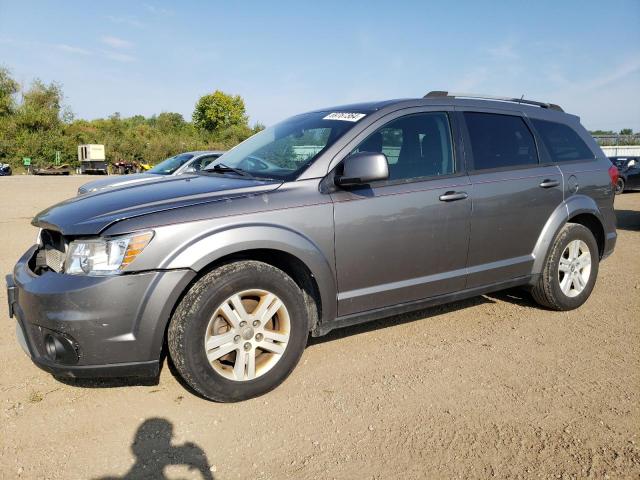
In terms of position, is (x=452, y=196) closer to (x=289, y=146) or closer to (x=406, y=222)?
(x=406, y=222)

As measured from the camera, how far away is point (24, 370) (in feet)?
11.1

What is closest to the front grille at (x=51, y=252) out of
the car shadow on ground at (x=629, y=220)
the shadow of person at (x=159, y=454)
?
the shadow of person at (x=159, y=454)

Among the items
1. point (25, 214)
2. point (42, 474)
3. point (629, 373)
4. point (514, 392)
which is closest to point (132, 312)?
point (42, 474)

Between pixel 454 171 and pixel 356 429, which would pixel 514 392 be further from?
pixel 454 171

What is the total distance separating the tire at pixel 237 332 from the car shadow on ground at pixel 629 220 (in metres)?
8.86

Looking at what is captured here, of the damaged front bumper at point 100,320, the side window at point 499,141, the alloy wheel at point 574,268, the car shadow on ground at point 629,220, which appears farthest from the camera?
A: the car shadow on ground at point 629,220

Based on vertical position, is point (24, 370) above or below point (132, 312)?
below

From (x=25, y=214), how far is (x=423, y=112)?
36.1ft

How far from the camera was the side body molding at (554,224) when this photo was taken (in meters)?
4.31

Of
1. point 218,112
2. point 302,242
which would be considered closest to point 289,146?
point 302,242

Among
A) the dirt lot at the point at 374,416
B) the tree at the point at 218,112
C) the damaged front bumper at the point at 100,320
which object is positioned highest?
the tree at the point at 218,112

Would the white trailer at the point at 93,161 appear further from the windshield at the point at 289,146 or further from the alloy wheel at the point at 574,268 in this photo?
the alloy wheel at the point at 574,268

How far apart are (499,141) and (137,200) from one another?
9.37ft

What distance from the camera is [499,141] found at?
4.19 metres
